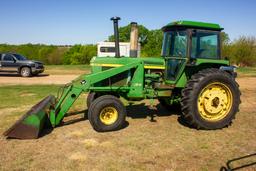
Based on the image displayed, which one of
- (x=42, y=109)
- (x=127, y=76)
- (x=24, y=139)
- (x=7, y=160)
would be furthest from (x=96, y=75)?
(x=7, y=160)

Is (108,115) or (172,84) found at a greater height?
(172,84)

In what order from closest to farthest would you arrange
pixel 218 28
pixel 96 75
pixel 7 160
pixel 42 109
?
pixel 7 160 → pixel 42 109 → pixel 96 75 → pixel 218 28

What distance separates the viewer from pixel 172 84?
7641 millimetres

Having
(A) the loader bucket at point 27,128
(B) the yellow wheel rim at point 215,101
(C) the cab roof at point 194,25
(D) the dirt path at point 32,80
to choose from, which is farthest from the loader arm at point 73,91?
(D) the dirt path at point 32,80

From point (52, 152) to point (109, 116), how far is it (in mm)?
1709

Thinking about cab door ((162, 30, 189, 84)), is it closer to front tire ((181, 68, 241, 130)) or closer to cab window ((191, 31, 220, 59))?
cab window ((191, 31, 220, 59))

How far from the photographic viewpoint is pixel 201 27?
7562 mm

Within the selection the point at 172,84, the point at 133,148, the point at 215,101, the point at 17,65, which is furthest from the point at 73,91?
the point at 17,65

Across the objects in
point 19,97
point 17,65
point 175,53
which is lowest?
point 19,97

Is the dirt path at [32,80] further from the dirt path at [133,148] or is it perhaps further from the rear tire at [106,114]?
the rear tire at [106,114]

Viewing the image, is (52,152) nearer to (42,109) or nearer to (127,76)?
(42,109)

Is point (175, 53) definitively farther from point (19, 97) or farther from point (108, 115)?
point (19, 97)

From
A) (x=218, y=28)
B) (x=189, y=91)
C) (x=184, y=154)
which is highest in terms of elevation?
(x=218, y=28)

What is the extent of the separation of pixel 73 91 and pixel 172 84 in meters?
2.38
